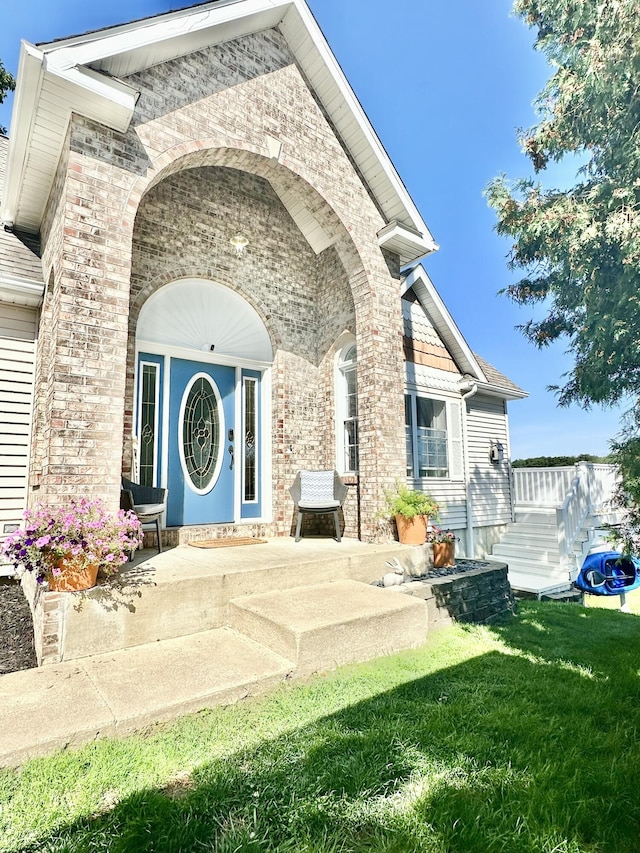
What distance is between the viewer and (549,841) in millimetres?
1838

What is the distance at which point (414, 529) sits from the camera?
227 inches

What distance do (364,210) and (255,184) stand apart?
183 centimetres

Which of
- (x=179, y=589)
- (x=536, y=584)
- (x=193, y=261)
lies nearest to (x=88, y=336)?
(x=179, y=589)

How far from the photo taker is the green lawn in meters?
1.84

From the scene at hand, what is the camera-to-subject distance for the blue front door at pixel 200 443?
613cm

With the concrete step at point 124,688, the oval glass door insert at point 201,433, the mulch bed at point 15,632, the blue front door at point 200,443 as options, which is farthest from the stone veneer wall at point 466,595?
the mulch bed at point 15,632

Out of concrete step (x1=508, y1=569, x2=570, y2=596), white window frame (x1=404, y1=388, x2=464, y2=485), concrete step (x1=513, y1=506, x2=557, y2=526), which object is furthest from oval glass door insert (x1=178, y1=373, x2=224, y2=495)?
concrete step (x1=513, y1=506, x2=557, y2=526)

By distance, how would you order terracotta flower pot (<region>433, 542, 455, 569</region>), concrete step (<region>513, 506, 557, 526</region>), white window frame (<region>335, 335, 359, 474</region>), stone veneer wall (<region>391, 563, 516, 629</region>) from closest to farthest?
stone veneer wall (<region>391, 563, 516, 629</region>), terracotta flower pot (<region>433, 542, 455, 569</region>), white window frame (<region>335, 335, 359, 474</region>), concrete step (<region>513, 506, 557, 526</region>)

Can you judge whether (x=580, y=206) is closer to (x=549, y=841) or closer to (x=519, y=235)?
(x=519, y=235)

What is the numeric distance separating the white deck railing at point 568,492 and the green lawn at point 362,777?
730 centimetres

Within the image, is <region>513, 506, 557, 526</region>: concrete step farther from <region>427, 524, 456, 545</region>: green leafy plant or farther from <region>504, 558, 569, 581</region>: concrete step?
<region>427, 524, 456, 545</region>: green leafy plant

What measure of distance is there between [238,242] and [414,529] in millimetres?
4566

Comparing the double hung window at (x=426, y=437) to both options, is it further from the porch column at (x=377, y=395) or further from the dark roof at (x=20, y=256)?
the dark roof at (x=20, y=256)

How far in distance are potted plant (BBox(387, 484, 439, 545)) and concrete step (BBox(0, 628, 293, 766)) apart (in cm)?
268
